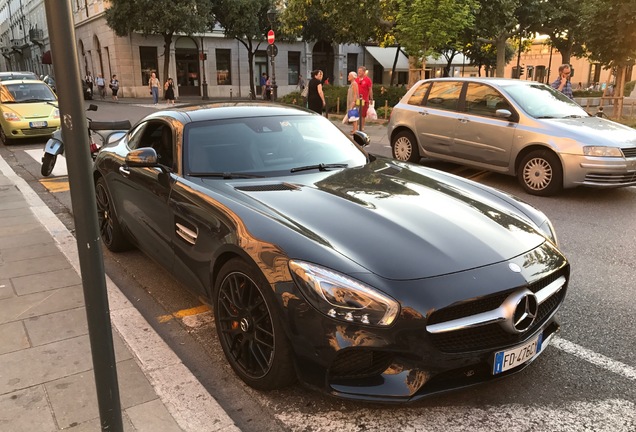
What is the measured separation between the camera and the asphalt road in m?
2.64

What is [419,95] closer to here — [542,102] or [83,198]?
[542,102]

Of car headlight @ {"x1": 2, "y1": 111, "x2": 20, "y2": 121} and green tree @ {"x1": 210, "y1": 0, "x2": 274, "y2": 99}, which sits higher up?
green tree @ {"x1": 210, "y1": 0, "x2": 274, "y2": 99}

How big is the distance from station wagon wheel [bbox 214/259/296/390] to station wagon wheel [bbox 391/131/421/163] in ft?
23.7

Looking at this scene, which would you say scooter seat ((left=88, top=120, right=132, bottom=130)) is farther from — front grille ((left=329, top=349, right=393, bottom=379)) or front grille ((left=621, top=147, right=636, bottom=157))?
front grille ((left=621, top=147, right=636, bottom=157))

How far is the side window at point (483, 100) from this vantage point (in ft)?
27.3

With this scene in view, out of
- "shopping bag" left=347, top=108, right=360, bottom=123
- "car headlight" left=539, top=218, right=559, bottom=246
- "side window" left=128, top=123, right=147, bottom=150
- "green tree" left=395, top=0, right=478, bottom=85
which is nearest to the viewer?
"car headlight" left=539, top=218, right=559, bottom=246

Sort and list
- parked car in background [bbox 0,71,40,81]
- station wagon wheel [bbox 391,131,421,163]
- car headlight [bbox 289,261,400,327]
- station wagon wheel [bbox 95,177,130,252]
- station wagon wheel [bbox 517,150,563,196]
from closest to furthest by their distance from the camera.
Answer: car headlight [bbox 289,261,400,327] < station wagon wheel [bbox 95,177,130,252] < station wagon wheel [bbox 517,150,563,196] < station wagon wheel [bbox 391,131,421,163] < parked car in background [bbox 0,71,40,81]

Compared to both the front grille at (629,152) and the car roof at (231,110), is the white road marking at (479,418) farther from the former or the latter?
the front grille at (629,152)

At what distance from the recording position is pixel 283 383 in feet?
9.02

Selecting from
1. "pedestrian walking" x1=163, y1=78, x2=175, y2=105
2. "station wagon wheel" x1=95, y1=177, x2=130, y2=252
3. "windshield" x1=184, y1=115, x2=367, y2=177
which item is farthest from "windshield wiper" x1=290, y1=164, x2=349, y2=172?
"pedestrian walking" x1=163, y1=78, x2=175, y2=105

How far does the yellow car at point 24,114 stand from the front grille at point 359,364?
1283 centimetres

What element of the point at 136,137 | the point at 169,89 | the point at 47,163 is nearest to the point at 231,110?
the point at 136,137

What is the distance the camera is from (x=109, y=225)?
518 centimetres

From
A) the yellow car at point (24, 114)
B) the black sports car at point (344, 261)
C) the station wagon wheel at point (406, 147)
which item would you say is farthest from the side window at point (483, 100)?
the yellow car at point (24, 114)
